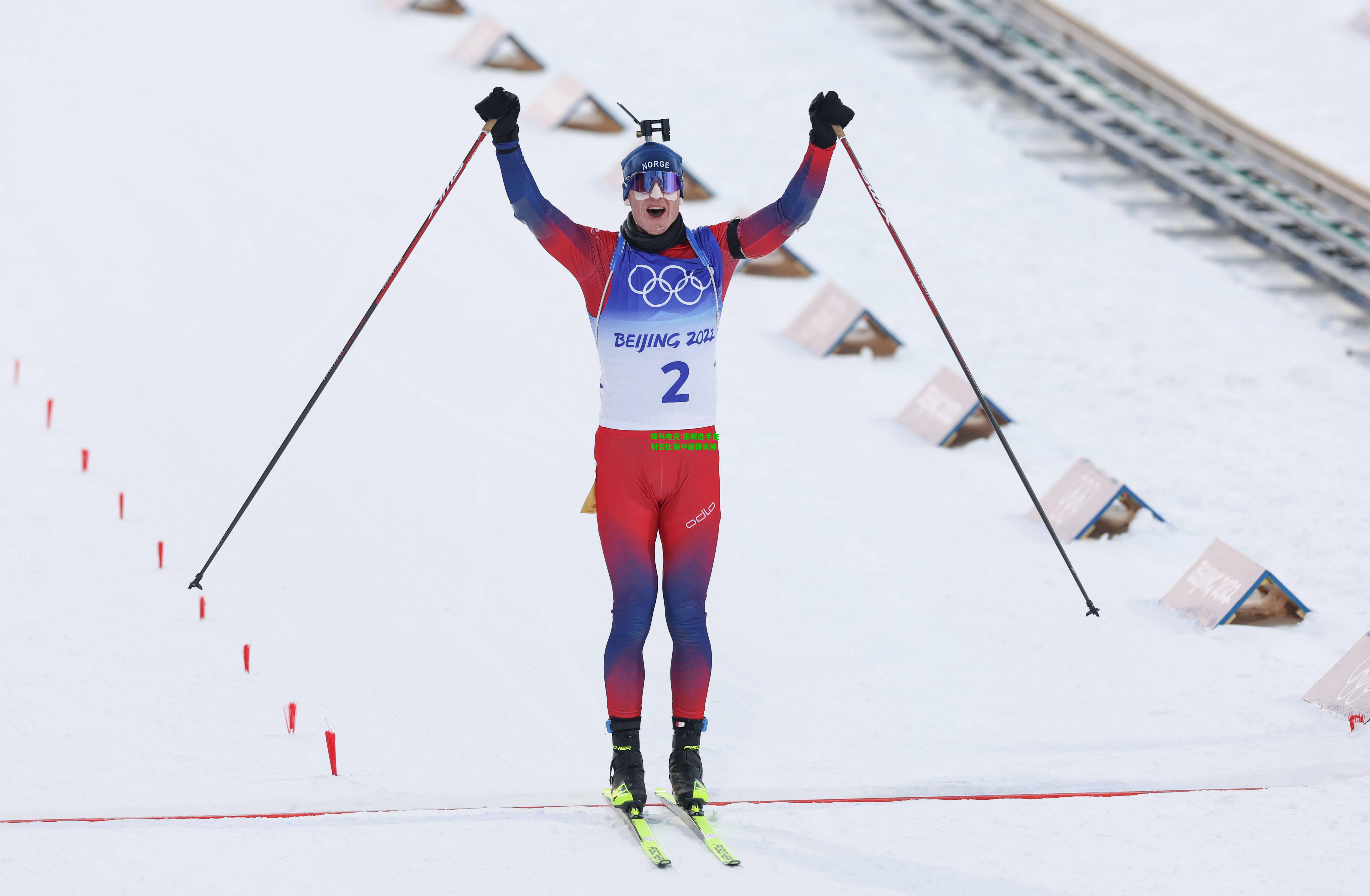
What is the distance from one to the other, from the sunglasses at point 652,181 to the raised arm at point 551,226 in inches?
6.1

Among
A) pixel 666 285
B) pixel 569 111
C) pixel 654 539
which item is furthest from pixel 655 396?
pixel 569 111

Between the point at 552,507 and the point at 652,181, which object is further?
the point at 552,507

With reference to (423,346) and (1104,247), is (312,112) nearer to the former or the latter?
(423,346)

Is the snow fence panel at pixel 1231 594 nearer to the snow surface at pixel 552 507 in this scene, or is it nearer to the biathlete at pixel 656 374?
the snow surface at pixel 552 507

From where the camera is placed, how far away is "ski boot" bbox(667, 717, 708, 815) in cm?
443

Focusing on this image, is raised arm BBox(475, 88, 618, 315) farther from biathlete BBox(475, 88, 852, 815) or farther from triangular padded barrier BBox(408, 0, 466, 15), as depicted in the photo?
triangular padded barrier BBox(408, 0, 466, 15)

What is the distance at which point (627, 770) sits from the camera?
4477mm

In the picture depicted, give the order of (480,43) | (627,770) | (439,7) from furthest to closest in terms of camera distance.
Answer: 1. (439,7)
2. (480,43)
3. (627,770)

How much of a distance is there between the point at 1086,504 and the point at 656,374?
13.2 feet

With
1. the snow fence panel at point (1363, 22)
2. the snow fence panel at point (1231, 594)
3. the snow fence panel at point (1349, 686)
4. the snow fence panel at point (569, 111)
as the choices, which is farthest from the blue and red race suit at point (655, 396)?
the snow fence panel at point (1363, 22)

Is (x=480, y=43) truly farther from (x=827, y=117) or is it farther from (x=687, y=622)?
(x=687, y=622)

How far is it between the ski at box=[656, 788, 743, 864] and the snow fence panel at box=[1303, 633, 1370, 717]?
9.37 ft

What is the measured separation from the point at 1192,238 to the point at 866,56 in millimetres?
4663

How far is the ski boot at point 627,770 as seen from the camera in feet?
14.5
